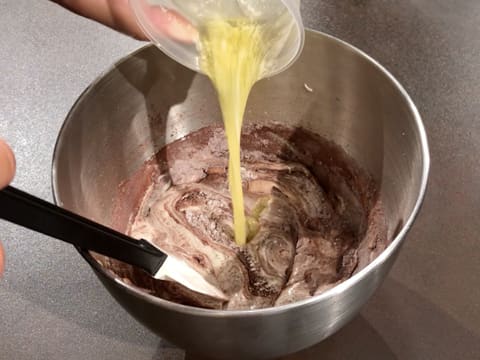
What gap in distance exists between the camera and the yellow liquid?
0.89 m

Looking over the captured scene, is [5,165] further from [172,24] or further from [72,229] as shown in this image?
[172,24]

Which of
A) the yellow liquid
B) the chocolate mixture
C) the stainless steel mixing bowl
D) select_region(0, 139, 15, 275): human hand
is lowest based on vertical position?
the chocolate mixture

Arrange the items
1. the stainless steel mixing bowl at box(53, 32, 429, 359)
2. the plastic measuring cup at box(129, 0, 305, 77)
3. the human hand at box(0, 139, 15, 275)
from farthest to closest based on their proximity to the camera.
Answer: the plastic measuring cup at box(129, 0, 305, 77) → the stainless steel mixing bowl at box(53, 32, 429, 359) → the human hand at box(0, 139, 15, 275)

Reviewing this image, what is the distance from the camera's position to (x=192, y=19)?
35.5 inches

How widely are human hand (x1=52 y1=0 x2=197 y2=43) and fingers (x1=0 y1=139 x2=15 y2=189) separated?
40 cm

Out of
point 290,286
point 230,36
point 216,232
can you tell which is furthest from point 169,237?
point 230,36

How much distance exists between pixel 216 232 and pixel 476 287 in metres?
0.43

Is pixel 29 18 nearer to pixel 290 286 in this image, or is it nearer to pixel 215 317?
pixel 290 286

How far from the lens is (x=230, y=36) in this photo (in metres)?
0.89

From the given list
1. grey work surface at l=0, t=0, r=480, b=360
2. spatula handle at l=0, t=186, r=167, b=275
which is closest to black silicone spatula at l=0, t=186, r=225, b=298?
spatula handle at l=0, t=186, r=167, b=275

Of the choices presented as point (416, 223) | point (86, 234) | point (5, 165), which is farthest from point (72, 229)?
point (416, 223)

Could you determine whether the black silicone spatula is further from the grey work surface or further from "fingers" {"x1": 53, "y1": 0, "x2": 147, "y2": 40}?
"fingers" {"x1": 53, "y1": 0, "x2": 147, "y2": 40}

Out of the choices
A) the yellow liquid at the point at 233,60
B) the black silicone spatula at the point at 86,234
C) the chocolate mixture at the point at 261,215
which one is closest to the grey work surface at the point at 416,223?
the chocolate mixture at the point at 261,215

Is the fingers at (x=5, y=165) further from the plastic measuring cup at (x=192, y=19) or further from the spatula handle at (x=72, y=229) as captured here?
the plastic measuring cup at (x=192, y=19)
